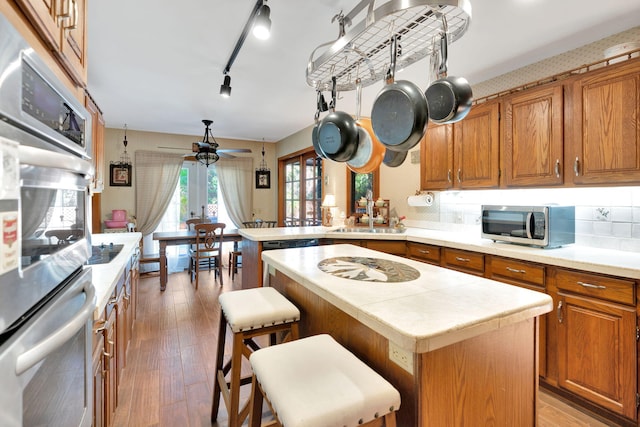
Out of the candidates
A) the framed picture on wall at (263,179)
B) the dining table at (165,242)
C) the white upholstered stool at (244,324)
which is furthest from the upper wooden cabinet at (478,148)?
the framed picture on wall at (263,179)

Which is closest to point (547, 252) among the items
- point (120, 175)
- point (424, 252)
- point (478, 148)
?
point (424, 252)

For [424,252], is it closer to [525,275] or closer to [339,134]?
[525,275]

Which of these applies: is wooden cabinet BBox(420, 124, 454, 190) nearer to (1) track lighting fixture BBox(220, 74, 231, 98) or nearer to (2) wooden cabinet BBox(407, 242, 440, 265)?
(2) wooden cabinet BBox(407, 242, 440, 265)

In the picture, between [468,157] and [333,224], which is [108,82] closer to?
[333,224]

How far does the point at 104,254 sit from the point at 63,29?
1608mm

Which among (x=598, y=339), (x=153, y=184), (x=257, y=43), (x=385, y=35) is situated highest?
(x=257, y=43)

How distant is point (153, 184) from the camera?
5.78 m

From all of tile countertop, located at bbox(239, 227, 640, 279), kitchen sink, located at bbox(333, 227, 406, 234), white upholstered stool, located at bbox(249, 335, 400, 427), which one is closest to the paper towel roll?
kitchen sink, located at bbox(333, 227, 406, 234)

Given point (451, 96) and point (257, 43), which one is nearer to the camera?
point (451, 96)

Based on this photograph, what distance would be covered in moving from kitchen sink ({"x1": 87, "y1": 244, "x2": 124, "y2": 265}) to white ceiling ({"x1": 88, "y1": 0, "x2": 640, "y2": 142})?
5.24 ft

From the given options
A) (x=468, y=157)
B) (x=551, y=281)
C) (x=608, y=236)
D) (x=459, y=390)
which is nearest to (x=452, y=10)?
(x=459, y=390)

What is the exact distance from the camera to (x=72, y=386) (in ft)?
2.82

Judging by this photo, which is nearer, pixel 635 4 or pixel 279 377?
pixel 279 377

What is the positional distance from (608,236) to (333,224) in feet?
9.35
